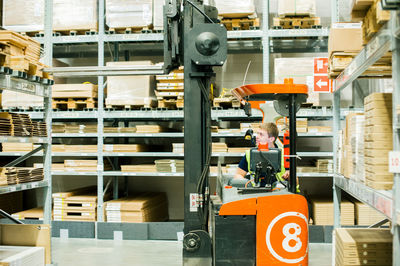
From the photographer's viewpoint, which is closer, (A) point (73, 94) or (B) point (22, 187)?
(B) point (22, 187)

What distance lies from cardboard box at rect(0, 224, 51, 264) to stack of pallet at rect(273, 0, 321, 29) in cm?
554

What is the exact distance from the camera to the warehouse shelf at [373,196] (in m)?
2.62

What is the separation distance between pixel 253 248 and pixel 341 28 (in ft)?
7.50

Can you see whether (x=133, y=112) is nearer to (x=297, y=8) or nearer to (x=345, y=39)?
(x=297, y=8)

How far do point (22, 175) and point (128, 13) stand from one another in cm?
420

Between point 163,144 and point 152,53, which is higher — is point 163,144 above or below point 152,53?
below

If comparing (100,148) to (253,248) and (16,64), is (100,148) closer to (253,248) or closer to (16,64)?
(16,64)

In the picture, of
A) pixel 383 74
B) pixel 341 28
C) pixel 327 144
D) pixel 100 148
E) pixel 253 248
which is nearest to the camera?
pixel 253 248

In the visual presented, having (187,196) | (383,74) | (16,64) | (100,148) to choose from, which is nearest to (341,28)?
(383,74)

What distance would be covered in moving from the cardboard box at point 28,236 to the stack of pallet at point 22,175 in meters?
0.60

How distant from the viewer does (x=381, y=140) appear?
116 inches

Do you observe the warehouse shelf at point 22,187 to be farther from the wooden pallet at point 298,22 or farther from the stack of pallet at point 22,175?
the wooden pallet at point 298,22

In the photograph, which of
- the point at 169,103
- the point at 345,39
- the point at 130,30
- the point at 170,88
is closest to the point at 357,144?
the point at 345,39

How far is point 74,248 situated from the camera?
25.2 feet
